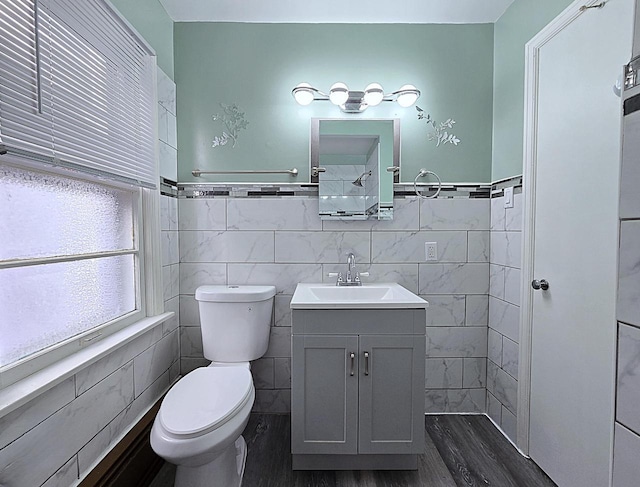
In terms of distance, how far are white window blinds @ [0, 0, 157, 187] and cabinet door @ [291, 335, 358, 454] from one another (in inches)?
46.1

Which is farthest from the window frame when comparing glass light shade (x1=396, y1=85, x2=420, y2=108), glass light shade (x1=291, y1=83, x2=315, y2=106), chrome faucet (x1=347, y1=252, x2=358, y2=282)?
glass light shade (x1=396, y1=85, x2=420, y2=108)

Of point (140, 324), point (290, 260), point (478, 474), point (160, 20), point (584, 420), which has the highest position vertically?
point (160, 20)

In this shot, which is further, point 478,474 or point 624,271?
point 478,474

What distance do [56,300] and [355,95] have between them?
1.79 metres

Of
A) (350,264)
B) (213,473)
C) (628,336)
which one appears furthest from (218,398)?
(628,336)

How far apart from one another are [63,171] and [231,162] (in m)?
1.02

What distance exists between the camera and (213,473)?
153 centimetres

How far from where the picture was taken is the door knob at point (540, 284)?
172cm

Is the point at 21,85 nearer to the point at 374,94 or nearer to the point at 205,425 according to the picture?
the point at 205,425

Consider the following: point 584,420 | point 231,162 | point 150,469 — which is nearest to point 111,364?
point 150,469

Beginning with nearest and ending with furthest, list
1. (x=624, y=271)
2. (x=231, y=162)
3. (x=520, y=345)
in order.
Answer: (x=624, y=271) < (x=520, y=345) < (x=231, y=162)

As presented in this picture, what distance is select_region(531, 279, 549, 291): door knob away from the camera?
1720 mm

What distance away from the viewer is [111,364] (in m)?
1.52

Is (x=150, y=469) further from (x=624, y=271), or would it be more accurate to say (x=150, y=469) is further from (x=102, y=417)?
(x=624, y=271)
